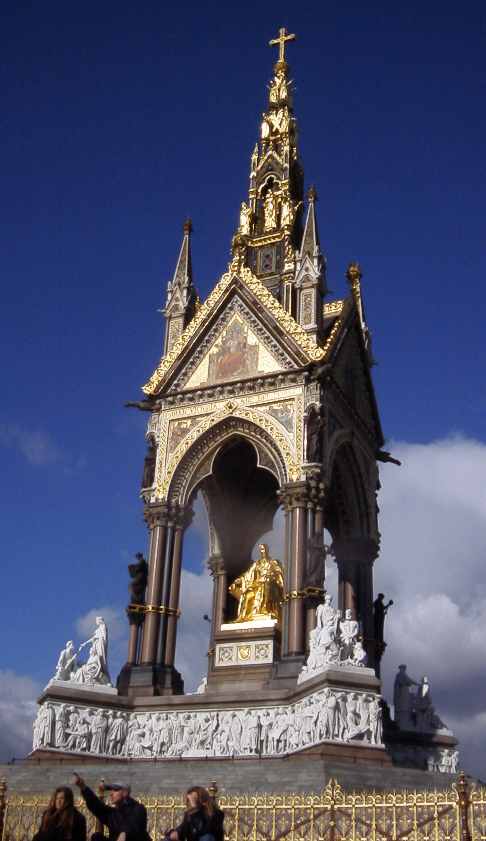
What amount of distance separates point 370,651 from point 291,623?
5373mm

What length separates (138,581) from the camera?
82.0ft

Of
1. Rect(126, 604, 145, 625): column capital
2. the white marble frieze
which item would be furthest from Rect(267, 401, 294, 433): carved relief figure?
the white marble frieze

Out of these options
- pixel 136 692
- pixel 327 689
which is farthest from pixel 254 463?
pixel 327 689

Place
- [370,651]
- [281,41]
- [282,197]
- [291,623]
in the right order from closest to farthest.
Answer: [291,623] < [370,651] < [282,197] < [281,41]

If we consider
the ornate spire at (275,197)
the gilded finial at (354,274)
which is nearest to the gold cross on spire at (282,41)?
the ornate spire at (275,197)

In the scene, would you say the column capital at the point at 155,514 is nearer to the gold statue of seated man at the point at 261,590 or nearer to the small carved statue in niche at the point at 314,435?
the gold statue of seated man at the point at 261,590

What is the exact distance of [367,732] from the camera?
1945 cm

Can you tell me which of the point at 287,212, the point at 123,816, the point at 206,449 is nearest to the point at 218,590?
the point at 206,449

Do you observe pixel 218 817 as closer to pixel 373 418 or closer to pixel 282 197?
pixel 373 418

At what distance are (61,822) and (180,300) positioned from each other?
21.4 meters

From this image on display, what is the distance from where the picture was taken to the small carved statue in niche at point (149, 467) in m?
26.5

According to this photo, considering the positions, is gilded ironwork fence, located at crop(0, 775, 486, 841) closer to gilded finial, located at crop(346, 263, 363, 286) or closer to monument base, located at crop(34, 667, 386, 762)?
monument base, located at crop(34, 667, 386, 762)

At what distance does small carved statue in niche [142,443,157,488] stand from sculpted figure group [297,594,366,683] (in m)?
6.95

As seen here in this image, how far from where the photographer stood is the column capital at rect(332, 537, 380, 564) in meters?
28.2
